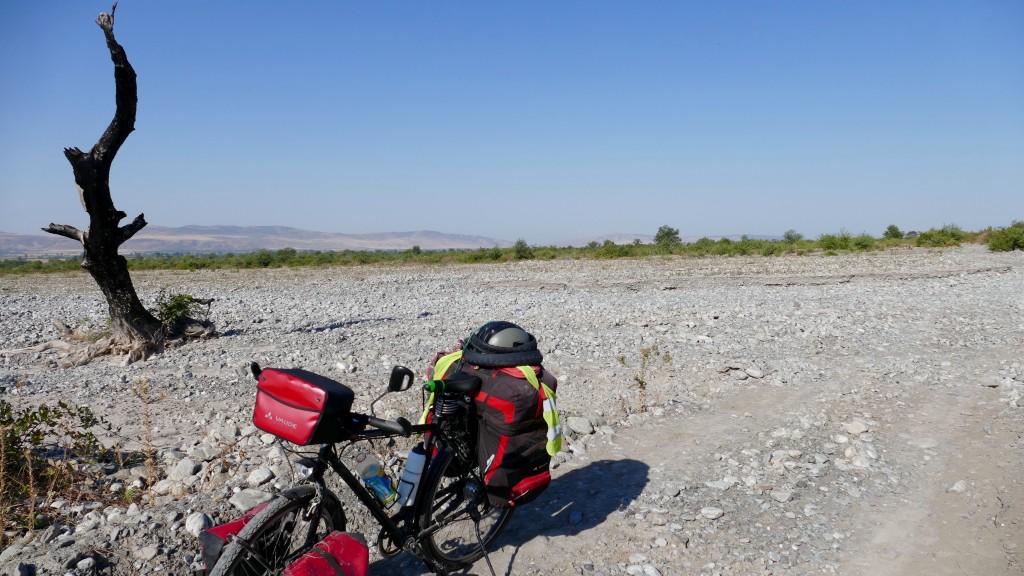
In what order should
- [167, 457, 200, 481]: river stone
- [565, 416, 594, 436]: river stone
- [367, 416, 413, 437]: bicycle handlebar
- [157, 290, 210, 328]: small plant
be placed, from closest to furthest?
[367, 416, 413, 437]: bicycle handlebar → [167, 457, 200, 481]: river stone → [565, 416, 594, 436]: river stone → [157, 290, 210, 328]: small plant

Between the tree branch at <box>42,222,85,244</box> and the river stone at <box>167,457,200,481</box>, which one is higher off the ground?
the tree branch at <box>42,222,85,244</box>

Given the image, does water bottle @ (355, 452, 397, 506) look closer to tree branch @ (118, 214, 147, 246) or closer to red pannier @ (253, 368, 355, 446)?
red pannier @ (253, 368, 355, 446)

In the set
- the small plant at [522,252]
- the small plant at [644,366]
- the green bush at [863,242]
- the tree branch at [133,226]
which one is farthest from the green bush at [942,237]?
the tree branch at [133,226]

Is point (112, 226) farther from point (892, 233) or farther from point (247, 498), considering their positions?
point (892, 233)

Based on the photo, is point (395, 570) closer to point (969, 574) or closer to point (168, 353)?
point (969, 574)

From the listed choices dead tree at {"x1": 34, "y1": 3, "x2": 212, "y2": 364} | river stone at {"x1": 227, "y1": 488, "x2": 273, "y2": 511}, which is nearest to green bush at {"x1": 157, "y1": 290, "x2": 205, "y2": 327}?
dead tree at {"x1": 34, "y1": 3, "x2": 212, "y2": 364}

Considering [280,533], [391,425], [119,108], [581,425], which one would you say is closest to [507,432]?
[391,425]

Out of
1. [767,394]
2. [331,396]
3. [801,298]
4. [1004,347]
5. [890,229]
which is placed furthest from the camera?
[890,229]

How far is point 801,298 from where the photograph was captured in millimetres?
17344

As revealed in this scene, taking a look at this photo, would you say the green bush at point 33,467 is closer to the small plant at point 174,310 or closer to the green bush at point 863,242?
the small plant at point 174,310

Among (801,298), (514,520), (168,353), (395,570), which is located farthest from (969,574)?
(801,298)

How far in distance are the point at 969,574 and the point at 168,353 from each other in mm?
11278

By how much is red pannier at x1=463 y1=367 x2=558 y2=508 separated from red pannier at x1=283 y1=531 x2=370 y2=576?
38.3 inches

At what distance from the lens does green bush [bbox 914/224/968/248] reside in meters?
42.7
